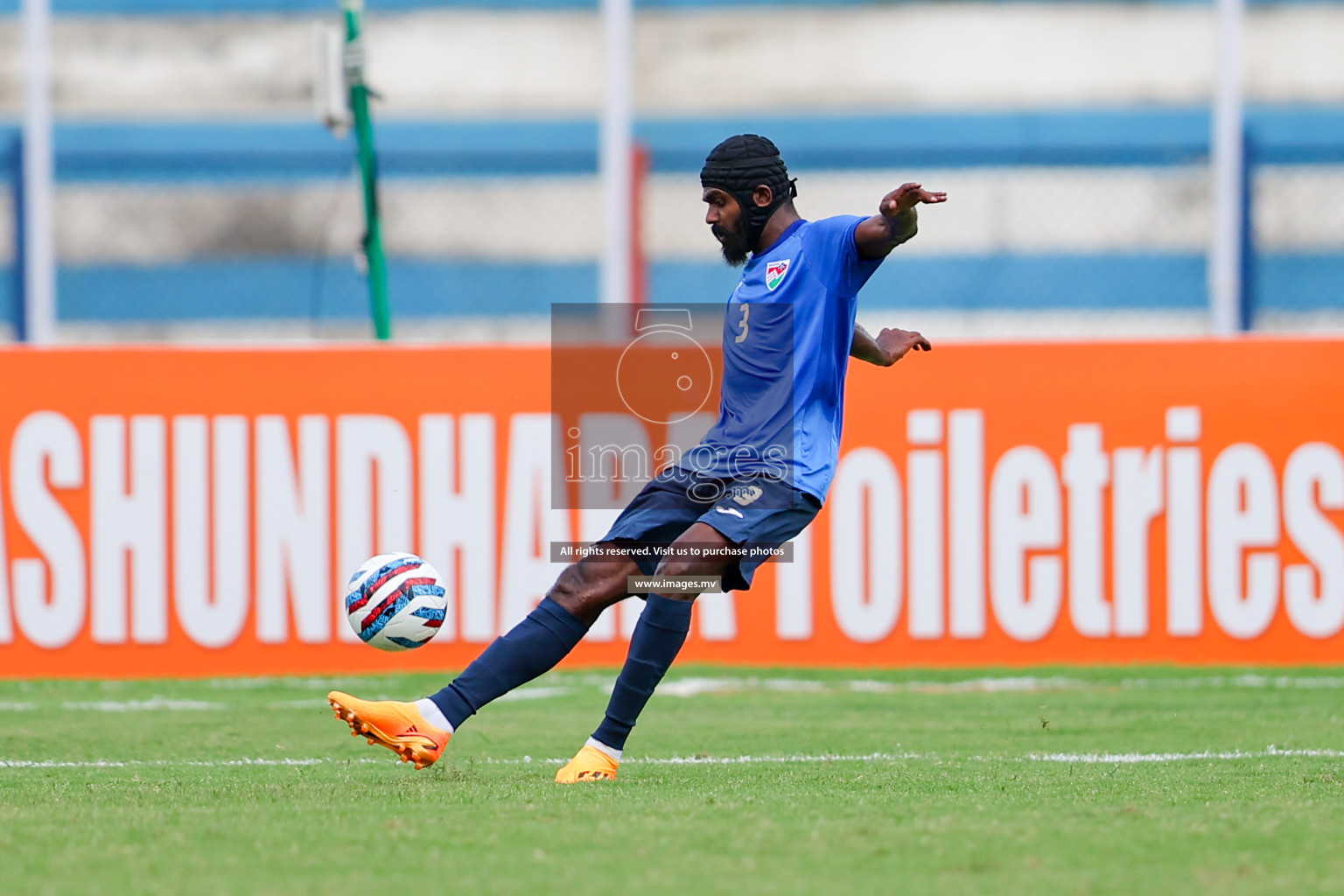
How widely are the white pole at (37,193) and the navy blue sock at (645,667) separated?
7.41 metres

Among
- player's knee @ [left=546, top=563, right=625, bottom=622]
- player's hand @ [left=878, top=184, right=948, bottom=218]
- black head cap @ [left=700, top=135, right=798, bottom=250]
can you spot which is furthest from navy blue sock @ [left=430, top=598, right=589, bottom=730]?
player's hand @ [left=878, top=184, right=948, bottom=218]

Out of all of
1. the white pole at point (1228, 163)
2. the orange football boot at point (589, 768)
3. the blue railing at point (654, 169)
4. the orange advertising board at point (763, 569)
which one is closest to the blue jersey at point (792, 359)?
the orange football boot at point (589, 768)

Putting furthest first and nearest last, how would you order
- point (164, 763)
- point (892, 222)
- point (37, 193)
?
point (37, 193), point (164, 763), point (892, 222)

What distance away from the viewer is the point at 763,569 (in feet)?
26.7

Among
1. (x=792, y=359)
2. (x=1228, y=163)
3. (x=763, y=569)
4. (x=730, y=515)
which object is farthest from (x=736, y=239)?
(x=1228, y=163)

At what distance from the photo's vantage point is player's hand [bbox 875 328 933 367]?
539 cm

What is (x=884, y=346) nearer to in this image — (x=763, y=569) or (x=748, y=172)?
(x=748, y=172)

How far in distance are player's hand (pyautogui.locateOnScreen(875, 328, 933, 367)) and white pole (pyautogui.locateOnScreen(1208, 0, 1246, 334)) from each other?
5.97 meters

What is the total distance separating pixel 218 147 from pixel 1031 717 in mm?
9310

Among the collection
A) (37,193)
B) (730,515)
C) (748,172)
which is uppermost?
(37,193)

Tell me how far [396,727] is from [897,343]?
181 cm

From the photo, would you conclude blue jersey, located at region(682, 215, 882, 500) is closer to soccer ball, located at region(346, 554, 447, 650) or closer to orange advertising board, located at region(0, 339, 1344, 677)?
soccer ball, located at region(346, 554, 447, 650)

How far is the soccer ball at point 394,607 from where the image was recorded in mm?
5457

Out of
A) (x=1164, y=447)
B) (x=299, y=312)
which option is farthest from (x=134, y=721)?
(x=299, y=312)
